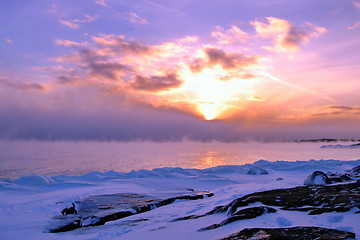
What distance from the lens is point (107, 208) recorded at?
10.3m

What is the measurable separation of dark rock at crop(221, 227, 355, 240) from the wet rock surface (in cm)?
570

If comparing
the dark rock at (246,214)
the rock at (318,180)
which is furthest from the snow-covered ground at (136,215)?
the rock at (318,180)

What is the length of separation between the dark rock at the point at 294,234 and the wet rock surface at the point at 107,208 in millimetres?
5700

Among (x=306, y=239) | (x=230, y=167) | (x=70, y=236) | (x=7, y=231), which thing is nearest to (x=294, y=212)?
(x=306, y=239)

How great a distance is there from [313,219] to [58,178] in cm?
1608

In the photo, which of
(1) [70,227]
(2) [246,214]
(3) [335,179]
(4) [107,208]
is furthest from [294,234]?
(3) [335,179]

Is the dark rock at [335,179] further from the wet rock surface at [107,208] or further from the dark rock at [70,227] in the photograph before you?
the dark rock at [70,227]

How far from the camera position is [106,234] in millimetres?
7105

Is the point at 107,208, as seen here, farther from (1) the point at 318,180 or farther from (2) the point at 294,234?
(1) the point at 318,180

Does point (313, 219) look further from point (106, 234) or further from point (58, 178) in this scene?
point (58, 178)

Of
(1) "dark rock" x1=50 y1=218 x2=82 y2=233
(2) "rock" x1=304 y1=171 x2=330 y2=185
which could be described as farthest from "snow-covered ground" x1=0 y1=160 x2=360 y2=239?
(2) "rock" x1=304 y1=171 x2=330 y2=185

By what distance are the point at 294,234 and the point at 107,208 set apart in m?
7.69

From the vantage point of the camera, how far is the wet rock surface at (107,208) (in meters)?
8.72

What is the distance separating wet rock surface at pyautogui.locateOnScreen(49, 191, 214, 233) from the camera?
8.72 m
